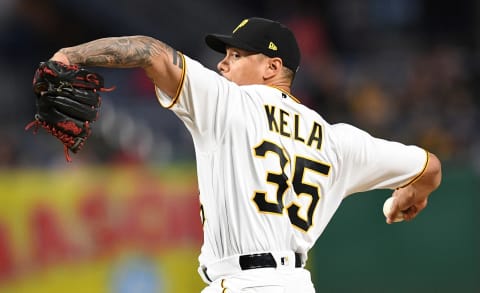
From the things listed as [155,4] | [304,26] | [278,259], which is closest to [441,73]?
[304,26]

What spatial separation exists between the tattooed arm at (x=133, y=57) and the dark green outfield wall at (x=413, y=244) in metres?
6.75

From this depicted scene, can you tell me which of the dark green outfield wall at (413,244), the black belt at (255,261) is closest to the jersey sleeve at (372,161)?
the black belt at (255,261)

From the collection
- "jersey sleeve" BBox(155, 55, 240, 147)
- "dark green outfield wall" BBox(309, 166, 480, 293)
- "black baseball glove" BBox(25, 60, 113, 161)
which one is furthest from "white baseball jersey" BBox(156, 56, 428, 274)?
"dark green outfield wall" BBox(309, 166, 480, 293)

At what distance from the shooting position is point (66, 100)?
3.90 meters

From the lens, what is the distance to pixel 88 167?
31.2 ft

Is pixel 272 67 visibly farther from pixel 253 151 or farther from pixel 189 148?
pixel 189 148

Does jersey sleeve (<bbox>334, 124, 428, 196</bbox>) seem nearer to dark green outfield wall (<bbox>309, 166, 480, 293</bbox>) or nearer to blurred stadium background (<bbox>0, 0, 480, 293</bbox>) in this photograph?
blurred stadium background (<bbox>0, 0, 480, 293</bbox>)

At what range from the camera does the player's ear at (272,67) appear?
4.80 m

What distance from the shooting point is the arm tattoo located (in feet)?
12.8

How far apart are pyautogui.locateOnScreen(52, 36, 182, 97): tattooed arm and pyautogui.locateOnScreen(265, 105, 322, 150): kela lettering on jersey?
0.54 meters

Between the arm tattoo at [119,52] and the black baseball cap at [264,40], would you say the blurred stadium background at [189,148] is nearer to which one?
the black baseball cap at [264,40]

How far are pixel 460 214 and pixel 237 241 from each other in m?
6.78

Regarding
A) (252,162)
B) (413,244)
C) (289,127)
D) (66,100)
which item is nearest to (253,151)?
(252,162)

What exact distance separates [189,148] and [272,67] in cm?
648
